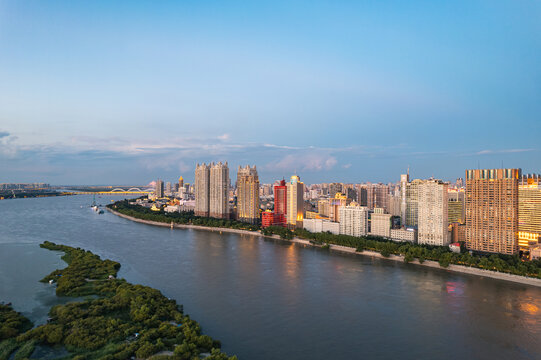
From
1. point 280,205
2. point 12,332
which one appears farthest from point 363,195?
point 12,332

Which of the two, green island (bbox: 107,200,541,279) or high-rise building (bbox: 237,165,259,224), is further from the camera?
high-rise building (bbox: 237,165,259,224)

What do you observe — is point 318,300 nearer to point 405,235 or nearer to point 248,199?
point 405,235

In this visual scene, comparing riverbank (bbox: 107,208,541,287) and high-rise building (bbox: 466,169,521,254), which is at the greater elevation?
high-rise building (bbox: 466,169,521,254)

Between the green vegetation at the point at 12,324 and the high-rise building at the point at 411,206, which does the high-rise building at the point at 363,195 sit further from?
the green vegetation at the point at 12,324

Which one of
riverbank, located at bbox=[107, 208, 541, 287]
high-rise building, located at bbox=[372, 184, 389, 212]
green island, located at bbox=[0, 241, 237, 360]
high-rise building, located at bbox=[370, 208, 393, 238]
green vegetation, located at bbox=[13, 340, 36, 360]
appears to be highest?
high-rise building, located at bbox=[372, 184, 389, 212]

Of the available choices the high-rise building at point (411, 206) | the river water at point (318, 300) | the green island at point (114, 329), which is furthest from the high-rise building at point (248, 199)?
the green island at point (114, 329)

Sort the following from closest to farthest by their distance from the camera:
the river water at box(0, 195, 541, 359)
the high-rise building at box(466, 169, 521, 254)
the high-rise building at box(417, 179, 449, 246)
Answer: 1. the river water at box(0, 195, 541, 359)
2. the high-rise building at box(466, 169, 521, 254)
3. the high-rise building at box(417, 179, 449, 246)

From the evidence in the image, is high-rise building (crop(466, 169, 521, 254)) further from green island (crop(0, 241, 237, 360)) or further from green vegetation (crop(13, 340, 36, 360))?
green vegetation (crop(13, 340, 36, 360))

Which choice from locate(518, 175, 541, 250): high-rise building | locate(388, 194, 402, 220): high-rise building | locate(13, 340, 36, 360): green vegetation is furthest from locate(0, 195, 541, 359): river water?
locate(388, 194, 402, 220): high-rise building

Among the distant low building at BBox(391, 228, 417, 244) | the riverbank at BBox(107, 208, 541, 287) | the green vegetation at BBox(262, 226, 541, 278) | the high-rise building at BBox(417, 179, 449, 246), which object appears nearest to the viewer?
the riverbank at BBox(107, 208, 541, 287)
